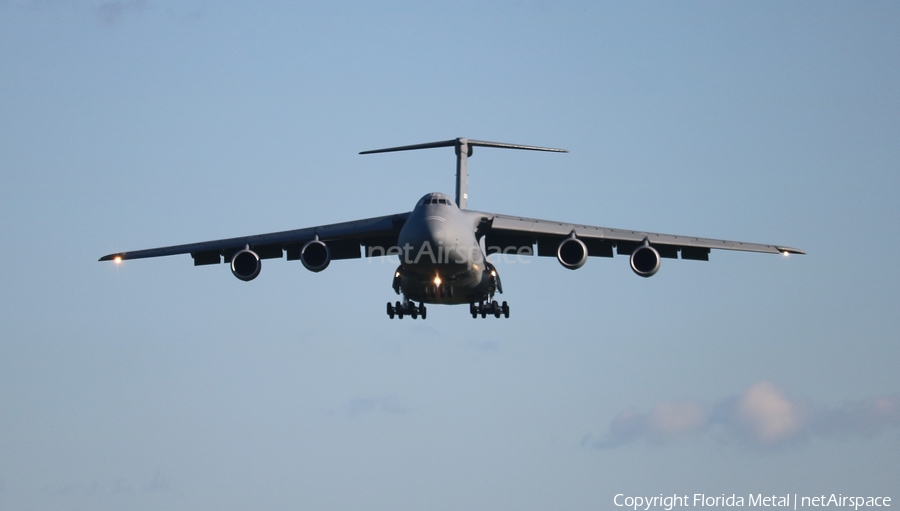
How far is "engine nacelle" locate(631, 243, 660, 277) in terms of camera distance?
27.2m

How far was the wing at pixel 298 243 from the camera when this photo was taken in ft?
93.9

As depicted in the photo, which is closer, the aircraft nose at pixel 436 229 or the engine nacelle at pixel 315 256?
the aircraft nose at pixel 436 229

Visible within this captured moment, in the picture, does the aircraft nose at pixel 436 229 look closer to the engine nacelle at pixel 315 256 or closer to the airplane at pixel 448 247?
the airplane at pixel 448 247

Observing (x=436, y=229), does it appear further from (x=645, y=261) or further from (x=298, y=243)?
(x=298, y=243)

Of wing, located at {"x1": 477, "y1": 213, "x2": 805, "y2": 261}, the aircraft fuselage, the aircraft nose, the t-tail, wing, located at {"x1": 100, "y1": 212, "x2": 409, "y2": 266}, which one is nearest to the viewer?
the aircraft nose

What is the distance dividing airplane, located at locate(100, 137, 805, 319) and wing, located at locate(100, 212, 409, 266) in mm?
21

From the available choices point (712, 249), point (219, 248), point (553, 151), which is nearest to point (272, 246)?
point (219, 248)

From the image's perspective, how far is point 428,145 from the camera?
30656mm

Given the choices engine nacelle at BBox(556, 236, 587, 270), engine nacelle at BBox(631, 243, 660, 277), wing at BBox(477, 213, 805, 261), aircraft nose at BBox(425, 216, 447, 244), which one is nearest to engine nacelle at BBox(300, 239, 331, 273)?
wing at BBox(477, 213, 805, 261)

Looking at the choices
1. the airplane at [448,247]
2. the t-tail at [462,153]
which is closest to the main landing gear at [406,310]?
the airplane at [448,247]

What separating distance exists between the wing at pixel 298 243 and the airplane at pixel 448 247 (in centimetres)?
2

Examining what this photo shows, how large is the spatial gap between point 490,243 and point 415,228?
4896mm

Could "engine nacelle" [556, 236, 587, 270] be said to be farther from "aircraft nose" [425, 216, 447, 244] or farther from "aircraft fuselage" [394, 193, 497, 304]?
"aircraft nose" [425, 216, 447, 244]

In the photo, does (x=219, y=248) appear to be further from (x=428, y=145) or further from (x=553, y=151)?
(x=553, y=151)
